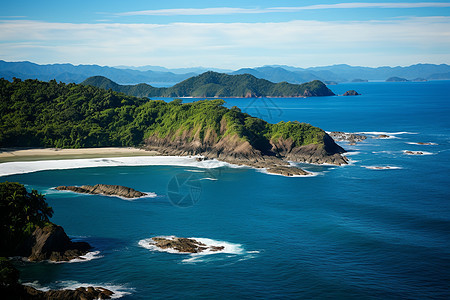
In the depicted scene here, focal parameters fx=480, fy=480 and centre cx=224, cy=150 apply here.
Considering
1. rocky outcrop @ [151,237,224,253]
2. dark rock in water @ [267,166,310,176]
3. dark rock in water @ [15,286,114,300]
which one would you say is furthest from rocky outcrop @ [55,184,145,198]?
dark rock in water @ [15,286,114,300]

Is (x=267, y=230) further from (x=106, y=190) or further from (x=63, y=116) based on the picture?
(x=63, y=116)

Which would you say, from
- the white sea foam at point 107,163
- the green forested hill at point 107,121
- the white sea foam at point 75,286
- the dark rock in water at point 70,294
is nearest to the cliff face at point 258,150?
the green forested hill at point 107,121

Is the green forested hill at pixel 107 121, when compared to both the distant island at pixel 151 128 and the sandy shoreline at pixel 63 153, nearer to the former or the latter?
the distant island at pixel 151 128

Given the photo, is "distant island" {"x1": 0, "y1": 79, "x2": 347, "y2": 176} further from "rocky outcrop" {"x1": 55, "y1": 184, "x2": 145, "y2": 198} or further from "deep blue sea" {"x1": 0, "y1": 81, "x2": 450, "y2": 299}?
"rocky outcrop" {"x1": 55, "y1": 184, "x2": 145, "y2": 198}

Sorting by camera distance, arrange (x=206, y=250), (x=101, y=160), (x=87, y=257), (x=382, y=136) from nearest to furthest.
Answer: (x=87, y=257) → (x=206, y=250) → (x=101, y=160) → (x=382, y=136)

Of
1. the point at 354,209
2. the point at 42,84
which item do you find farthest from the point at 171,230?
the point at 42,84

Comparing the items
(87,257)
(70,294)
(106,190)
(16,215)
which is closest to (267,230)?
(87,257)
